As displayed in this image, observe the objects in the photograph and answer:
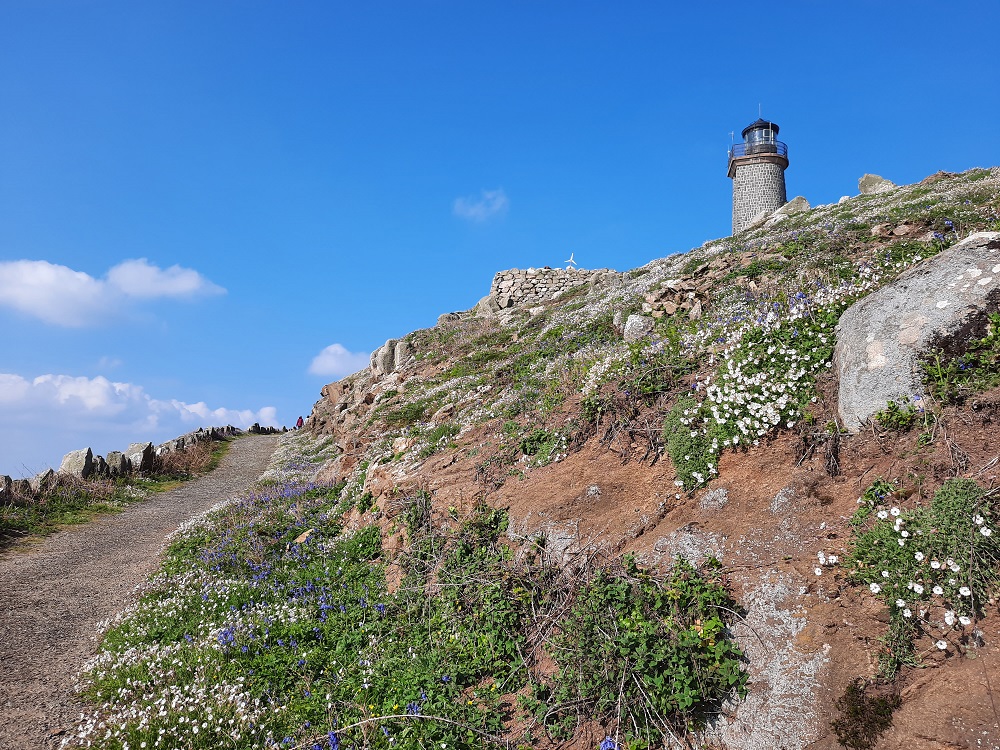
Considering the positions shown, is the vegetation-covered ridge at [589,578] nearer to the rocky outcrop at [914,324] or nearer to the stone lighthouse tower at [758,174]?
the rocky outcrop at [914,324]

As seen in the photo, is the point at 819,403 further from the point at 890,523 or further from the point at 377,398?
the point at 377,398

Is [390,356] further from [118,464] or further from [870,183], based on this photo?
[870,183]

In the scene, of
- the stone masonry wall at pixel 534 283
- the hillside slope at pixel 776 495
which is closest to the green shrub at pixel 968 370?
the hillside slope at pixel 776 495

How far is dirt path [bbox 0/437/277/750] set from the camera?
709 centimetres

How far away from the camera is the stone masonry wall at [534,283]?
35219mm

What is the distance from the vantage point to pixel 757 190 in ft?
182

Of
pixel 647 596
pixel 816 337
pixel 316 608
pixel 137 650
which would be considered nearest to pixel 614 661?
pixel 647 596

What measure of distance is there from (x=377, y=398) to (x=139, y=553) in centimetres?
1294

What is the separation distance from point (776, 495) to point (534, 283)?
1217 inches

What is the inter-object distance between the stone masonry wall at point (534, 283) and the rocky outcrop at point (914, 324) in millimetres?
28049

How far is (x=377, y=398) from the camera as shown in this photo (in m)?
26.1

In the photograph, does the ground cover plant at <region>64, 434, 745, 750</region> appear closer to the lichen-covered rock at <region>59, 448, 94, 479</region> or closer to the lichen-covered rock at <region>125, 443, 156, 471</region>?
the lichen-covered rock at <region>59, 448, 94, 479</region>

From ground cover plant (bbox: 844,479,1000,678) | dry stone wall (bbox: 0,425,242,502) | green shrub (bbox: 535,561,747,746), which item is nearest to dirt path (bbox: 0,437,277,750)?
dry stone wall (bbox: 0,425,242,502)

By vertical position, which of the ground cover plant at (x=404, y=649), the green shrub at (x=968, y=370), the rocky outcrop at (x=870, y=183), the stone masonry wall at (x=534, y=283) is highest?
the rocky outcrop at (x=870, y=183)
